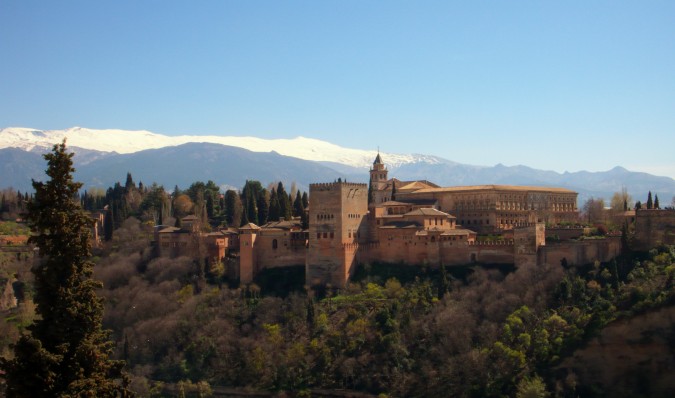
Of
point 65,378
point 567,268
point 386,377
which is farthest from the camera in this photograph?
point 567,268

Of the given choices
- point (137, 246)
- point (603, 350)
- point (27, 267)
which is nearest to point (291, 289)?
point (137, 246)

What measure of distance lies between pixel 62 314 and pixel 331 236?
118 ft

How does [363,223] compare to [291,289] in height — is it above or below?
above

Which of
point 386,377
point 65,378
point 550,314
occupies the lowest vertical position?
point 386,377

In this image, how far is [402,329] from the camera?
45.3 meters

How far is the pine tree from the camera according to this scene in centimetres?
1484

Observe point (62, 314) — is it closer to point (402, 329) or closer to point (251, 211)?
point (402, 329)

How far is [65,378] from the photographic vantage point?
1516cm

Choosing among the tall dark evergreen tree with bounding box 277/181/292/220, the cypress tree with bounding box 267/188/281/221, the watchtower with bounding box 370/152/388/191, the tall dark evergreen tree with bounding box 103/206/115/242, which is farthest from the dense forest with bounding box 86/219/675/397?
the watchtower with bounding box 370/152/388/191

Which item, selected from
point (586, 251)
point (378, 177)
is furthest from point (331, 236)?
point (378, 177)

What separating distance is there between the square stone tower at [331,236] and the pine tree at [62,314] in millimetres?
35037

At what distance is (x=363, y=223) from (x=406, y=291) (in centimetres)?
716

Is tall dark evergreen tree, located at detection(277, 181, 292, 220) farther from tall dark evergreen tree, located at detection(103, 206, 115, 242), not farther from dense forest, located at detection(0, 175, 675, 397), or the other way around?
tall dark evergreen tree, located at detection(103, 206, 115, 242)

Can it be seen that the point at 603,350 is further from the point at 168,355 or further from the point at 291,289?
the point at 168,355
